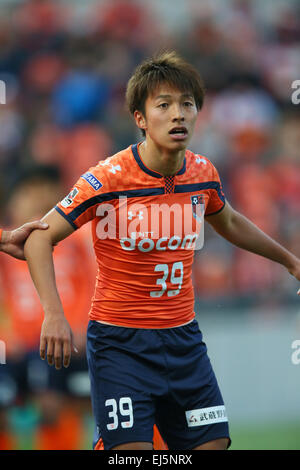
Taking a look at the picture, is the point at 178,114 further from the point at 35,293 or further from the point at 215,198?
the point at 35,293

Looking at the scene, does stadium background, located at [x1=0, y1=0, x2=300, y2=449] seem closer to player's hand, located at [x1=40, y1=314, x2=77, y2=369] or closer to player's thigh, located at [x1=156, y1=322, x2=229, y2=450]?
player's thigh, located at [x1=156, y1=322, x2=229, y2=450]

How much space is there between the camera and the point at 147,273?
392cm

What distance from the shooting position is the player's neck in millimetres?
3934

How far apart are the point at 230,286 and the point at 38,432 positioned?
2.61 metres

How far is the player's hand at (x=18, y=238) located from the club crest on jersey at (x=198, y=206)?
0.79 meters

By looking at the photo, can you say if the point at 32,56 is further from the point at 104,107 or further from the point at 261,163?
the point at 261,163

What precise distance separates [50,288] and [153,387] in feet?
2.33

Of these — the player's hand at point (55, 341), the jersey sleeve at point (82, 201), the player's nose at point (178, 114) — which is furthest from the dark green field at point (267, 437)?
the player's nose at point (178, 114)

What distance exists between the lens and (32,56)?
1014 centimetres

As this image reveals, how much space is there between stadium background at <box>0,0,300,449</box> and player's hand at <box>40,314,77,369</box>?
248 cm

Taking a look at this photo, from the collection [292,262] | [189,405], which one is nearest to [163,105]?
[292,262]

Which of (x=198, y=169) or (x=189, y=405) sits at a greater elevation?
(x=198, y=169)

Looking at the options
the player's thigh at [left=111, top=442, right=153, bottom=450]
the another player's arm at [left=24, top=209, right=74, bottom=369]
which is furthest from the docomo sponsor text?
the player's thigh at [left=111, top=442, right=153, bottom=450]

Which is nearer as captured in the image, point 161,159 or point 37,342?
point 161,159
